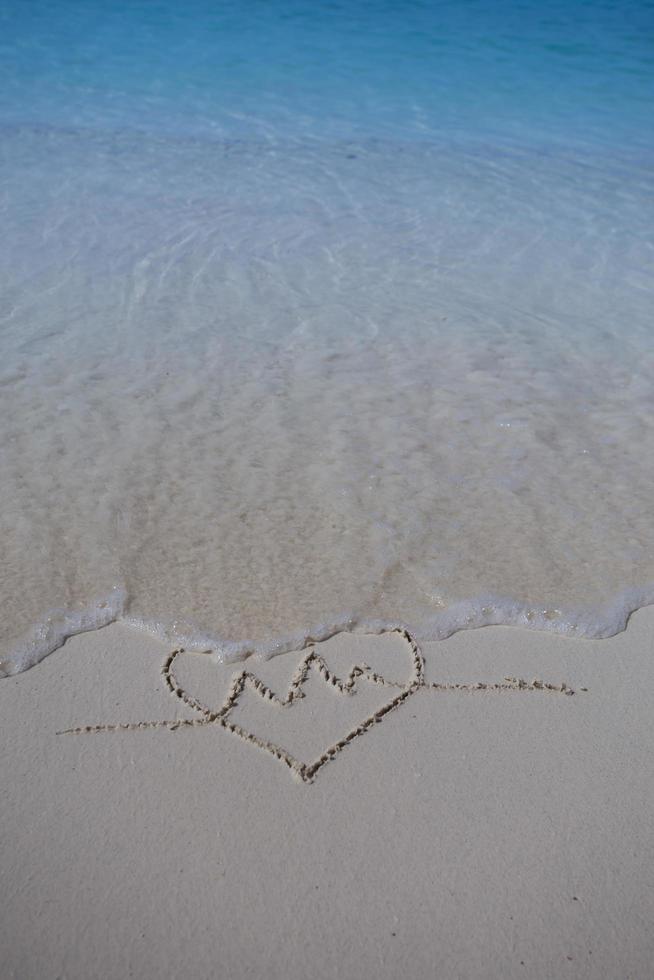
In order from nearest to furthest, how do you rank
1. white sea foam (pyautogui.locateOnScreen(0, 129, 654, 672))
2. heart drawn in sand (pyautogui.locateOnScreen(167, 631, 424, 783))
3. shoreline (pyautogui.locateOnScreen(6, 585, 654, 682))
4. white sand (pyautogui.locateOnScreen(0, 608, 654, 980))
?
white sand (pyautogui.locateOnScreen(0, 608, 654, 980)) → heart drawn in sand (pyautogui.locateOnScreen(167, 631, 424, 783)) → shoreline (pyautogui.locateOnScreen(6, 585, 654, 682)) → white sea foam (pyautogui.locateOnScreen(0, 129, 654, 672))

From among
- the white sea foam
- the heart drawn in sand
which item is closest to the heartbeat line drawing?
the heart drawn in sand

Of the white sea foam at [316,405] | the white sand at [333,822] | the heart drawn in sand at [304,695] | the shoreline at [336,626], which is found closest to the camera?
the white sand at [333,822]

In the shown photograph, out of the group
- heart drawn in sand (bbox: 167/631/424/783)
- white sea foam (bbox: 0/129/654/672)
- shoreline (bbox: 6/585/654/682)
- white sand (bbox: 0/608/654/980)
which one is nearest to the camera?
white sand (bbox: 0/608/654/980)

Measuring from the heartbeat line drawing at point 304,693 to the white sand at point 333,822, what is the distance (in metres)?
0.01

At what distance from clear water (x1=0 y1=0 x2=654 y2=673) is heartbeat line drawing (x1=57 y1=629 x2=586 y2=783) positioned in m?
0.12

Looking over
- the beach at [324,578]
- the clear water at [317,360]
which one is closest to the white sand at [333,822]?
the beach at [324,578]

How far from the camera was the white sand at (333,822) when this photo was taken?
5.44 feet

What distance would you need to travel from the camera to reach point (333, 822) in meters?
1.86

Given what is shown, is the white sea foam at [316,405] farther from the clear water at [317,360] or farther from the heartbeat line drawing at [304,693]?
the heartbeat line drawing at [304,693]

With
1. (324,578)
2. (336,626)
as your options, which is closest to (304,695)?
(336,626)

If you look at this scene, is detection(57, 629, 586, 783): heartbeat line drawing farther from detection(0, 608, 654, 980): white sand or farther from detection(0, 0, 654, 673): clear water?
detection(0, 0, 654, 673): clear water

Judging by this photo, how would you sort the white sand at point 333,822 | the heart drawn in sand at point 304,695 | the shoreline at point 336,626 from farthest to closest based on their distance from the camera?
1. the shoreline at point 336,626
2. the heart drawn in sand at point 304,695
3. the white sand at point 333,822

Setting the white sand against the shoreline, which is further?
the shoreline

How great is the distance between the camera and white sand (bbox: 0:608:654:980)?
5.44ft
